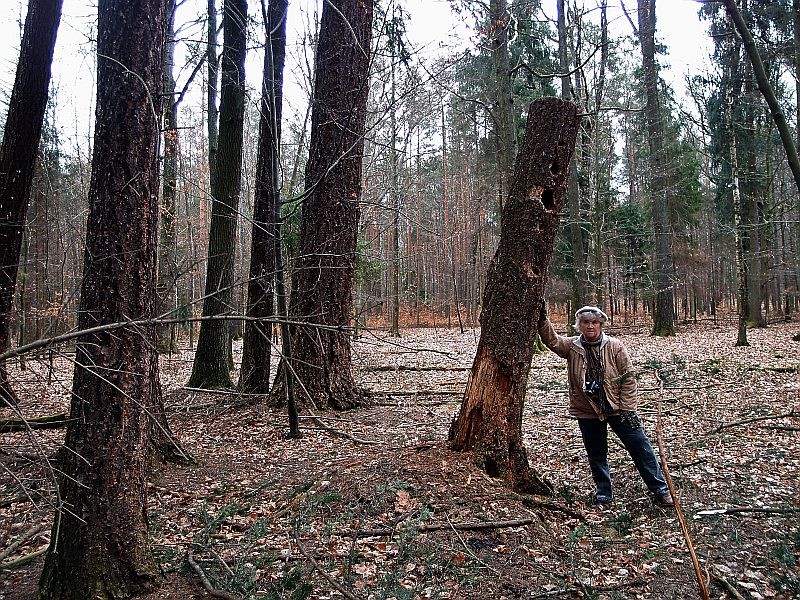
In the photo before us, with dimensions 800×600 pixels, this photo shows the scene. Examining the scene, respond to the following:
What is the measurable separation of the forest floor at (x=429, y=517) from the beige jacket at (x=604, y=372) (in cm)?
56

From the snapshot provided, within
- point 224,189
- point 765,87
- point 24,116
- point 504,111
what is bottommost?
point 765,87

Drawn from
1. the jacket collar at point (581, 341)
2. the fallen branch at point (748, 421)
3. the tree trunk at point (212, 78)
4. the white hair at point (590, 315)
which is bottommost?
the fallen branch at point (748, 421)

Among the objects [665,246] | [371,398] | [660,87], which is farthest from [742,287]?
[371,398]

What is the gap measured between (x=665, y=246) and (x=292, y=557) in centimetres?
1914

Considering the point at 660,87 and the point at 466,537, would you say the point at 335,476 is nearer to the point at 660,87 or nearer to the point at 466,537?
the point at 466,537

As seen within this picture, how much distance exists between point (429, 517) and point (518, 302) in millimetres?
1889

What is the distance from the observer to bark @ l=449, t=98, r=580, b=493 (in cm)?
476

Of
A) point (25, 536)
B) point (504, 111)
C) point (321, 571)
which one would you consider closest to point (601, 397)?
point (321, 571)

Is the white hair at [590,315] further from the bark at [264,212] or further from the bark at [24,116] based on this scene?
the bark at [24,116]

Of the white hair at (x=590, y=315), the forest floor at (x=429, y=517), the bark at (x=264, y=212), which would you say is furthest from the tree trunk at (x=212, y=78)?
the white hair at (x=590, y=315)

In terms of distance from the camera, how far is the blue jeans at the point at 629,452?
192 inches

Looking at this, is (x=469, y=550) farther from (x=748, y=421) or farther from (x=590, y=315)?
(x=748, y=421)

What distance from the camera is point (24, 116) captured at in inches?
289

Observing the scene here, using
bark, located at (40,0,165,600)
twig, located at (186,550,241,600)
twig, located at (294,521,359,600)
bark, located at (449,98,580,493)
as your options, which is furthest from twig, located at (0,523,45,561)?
bark, located at (449,98,580,493)
